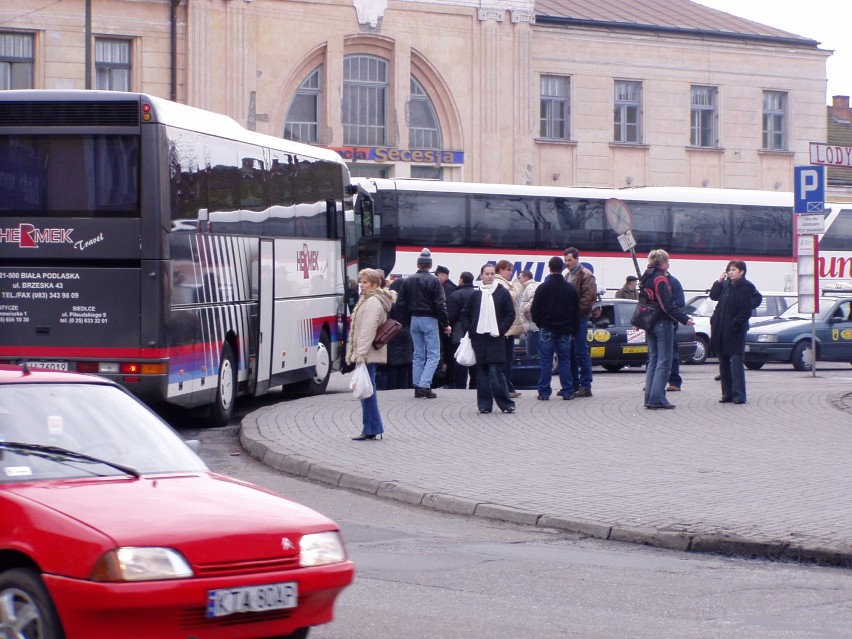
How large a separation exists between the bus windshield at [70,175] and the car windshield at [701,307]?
19264 mm

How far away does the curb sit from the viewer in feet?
29.0

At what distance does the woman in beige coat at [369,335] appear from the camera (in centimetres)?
1420

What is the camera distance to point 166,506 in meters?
5.73

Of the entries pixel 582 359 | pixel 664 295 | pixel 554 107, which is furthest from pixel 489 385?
pixel 554 107

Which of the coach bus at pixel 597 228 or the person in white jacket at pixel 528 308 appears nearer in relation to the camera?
the person in white jacket at pixel 528 308

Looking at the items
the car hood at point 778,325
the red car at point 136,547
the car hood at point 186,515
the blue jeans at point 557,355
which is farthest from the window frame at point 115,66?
the car hood at point 186,515

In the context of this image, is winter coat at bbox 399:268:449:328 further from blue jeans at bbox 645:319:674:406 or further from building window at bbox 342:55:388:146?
building window at bbox 342:55:388:146

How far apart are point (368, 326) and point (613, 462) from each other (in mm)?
3065

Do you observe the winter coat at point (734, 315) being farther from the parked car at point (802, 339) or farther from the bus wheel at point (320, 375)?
the parked car at point (802, 339)

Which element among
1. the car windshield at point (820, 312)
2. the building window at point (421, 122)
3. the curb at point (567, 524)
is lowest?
the curb at point (567, 524)

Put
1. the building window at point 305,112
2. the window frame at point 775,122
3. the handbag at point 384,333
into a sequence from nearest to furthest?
the handbag at point 384,333, the building window at point 305,112, the window frame at point 775,122

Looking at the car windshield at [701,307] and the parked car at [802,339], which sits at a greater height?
the car windshield at [701,307]

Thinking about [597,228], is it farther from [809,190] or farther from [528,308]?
[528,308]

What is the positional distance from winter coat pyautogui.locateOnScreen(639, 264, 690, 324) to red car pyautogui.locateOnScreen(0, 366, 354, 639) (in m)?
11.6
